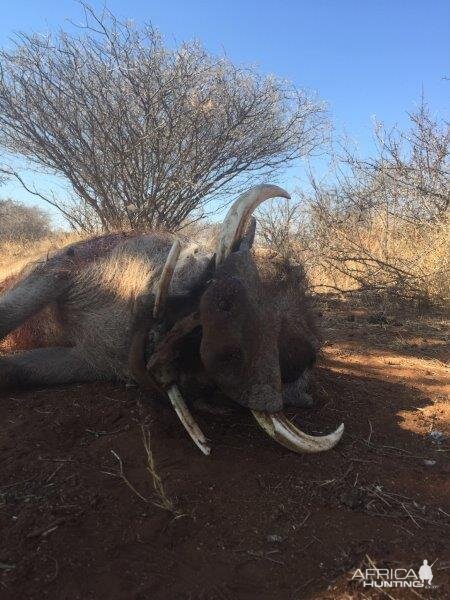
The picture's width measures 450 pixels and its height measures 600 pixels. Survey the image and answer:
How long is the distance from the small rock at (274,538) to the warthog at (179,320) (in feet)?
1.25

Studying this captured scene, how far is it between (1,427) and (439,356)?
360 centimetres

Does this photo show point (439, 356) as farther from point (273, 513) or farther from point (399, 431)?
point (273, 513)

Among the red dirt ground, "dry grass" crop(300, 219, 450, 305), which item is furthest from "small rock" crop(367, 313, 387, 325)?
the red dirt ground

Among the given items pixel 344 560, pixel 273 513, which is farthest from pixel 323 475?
pixel 344 560

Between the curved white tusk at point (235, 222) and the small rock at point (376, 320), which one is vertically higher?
the curved white tusk at point (235, 222)

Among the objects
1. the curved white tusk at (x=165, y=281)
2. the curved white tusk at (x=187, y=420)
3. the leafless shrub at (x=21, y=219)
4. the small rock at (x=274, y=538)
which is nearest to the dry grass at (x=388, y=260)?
the curved white tusk at (x=165, y=281)

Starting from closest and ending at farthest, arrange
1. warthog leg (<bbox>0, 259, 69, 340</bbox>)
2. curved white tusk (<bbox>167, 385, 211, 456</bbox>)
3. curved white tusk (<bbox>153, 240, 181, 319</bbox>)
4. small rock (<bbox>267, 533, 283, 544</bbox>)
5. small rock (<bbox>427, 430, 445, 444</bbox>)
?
small rock (<bbox>267, 533, 283, 544</bbox>), curved white tusk (<bbox>167, 385, 211, 456</bbox>), curved white tusk (<bbox>153, 240, 181, 319</bbox>), small rock (<bbox>427, 430, 445, 444</bbox>), warthog leg (<bbox>0, 259, 69, 340</bbox>)

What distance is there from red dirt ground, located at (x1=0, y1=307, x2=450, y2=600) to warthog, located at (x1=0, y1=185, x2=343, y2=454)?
0.17 m

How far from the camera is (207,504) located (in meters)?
1.90

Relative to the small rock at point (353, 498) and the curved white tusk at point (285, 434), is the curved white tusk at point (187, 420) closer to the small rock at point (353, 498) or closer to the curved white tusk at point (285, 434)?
the curved white tusk at point (285, 434)

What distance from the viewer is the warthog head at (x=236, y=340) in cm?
198

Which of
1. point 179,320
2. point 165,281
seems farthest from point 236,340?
point 165,281

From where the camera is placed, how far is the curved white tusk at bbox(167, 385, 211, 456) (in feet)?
6.97

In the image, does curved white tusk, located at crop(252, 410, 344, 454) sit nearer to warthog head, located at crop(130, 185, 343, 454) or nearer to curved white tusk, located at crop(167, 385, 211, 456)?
warthog head, located at crop(130, 185, 343, 454)
